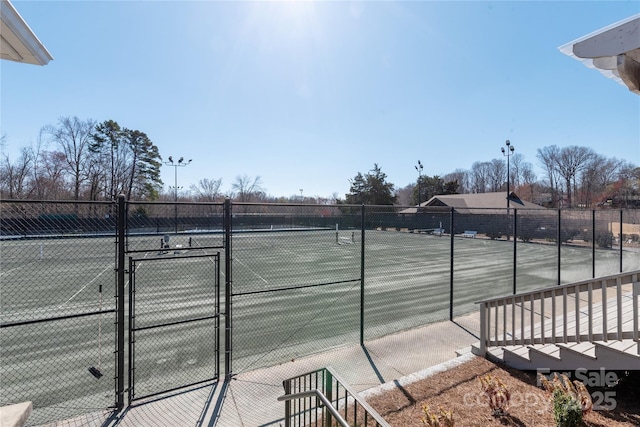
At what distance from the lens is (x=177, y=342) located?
6375 millimetres

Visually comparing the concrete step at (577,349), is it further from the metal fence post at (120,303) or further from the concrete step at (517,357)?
the metal fence post at (120,303)

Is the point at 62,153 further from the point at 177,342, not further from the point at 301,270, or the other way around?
the point at 177,342

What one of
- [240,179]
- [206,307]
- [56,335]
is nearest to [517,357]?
[206,307]

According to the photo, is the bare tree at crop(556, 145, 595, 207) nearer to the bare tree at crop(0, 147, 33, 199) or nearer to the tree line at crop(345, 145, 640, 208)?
the tree line at crop(345, 145, 640, 208)

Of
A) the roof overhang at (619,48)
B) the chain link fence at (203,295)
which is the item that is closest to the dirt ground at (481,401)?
the chain link fence at (203,295)

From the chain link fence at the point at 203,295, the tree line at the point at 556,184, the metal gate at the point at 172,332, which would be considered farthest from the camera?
the tree line at the point at 556,184

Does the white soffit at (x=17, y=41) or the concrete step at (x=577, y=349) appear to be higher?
the white soffit at (x=17, y=41)

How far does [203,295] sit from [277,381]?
6.49 metres

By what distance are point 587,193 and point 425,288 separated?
2358 inches

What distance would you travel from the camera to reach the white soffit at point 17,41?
6.63 ft

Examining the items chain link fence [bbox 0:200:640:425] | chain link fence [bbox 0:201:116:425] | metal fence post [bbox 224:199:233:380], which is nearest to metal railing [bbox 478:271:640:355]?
chain link fence [bbox 0:200:640:425]

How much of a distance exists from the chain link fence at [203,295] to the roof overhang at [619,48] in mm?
3460

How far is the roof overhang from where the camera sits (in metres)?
1.91

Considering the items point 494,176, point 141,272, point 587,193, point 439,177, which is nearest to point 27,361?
point 141,272
